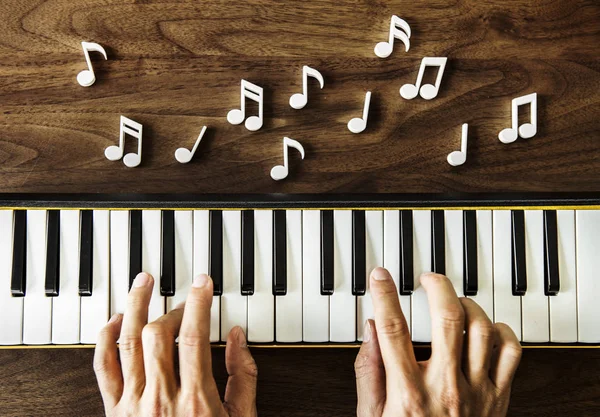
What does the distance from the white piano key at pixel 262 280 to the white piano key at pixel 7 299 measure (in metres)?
0.58

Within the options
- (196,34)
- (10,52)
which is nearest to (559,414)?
(196,34)

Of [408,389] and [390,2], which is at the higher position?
[390,2]

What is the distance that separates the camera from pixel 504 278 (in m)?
1.22

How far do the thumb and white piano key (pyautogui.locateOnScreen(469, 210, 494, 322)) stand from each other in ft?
1.95

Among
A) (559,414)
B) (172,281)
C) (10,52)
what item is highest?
(10,52)

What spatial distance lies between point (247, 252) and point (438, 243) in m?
0.48

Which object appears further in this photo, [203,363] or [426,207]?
[426,207]

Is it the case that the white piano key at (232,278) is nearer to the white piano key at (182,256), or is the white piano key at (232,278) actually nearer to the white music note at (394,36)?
the white piano key at (182,256)

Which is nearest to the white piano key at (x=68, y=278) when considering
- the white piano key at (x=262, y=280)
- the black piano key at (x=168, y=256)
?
the black piano key at (x=168, y=256)

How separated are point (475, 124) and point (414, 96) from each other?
17 centimetres

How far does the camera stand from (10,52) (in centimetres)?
118

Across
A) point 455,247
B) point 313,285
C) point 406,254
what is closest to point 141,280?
point 313,285

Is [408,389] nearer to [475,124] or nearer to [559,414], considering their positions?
[559,414]

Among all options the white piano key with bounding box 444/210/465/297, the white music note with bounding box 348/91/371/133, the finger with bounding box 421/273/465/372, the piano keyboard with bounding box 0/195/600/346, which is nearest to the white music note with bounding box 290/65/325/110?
the white music note with bounding box 348/91/371/133
